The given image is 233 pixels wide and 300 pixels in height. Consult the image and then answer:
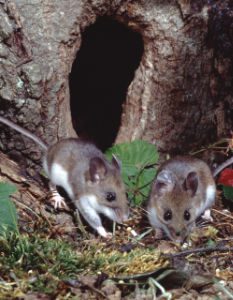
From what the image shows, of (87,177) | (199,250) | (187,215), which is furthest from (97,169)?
(199,250)

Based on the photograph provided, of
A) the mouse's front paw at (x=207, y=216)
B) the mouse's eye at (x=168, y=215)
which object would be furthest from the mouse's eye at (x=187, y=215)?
the mouse's front paw at (x=207, y=216)

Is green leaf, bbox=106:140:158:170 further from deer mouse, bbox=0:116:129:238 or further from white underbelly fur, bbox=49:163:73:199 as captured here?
white underbelly fur, bbox=49:163:73:199

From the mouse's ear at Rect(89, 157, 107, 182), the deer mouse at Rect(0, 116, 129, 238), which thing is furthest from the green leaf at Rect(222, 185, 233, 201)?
the mouse's ear at Rect(89, 157, 107, 182)

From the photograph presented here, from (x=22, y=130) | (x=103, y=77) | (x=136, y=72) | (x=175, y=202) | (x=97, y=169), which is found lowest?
(x=175, y=202)

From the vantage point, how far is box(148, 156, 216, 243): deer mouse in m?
5.45

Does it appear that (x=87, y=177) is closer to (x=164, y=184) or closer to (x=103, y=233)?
(x=103, y=233)

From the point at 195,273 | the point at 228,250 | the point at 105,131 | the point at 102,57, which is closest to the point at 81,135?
the point at 105,131

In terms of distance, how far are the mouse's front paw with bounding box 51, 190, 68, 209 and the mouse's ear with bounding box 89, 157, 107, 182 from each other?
325mm

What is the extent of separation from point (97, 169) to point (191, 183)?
0.75m

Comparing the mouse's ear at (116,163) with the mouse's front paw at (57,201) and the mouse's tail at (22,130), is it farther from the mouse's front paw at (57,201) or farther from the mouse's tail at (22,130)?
the mouse's tail at (22,130)

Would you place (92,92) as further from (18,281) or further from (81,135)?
(18,281)

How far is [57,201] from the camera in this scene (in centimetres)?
576

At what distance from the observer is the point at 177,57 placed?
6.21 meters

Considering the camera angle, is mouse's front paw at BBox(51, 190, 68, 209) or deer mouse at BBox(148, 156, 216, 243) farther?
mouse's front paw at BBox(51, 190, 68, 209)
